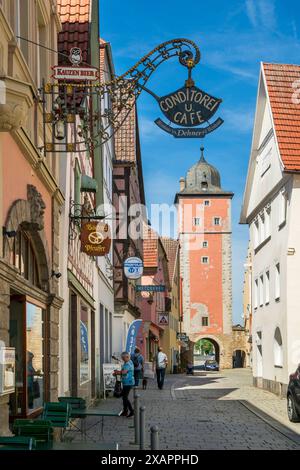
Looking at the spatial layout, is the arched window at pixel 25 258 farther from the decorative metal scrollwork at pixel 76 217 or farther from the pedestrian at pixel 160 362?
the pedestrian at pixel 160 362

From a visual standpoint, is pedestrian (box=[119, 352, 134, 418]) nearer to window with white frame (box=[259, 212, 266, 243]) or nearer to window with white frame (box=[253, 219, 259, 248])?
window with white frame (box=[259, 212, 266, 243])

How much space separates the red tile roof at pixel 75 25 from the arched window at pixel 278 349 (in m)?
12.8

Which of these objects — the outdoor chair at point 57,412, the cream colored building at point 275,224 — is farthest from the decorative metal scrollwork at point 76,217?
the cream colored building at point 275,224

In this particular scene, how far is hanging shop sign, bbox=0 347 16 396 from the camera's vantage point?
939 cm

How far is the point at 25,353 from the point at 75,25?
34.8 feet

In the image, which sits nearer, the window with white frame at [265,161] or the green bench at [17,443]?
the green bench at [17,443]

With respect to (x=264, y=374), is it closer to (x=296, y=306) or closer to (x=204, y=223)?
(x=296, y=306)

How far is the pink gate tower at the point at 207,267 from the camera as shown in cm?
8356

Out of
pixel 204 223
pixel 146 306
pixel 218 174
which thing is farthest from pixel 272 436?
pixel 218 174

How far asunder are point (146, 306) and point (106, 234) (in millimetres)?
34953

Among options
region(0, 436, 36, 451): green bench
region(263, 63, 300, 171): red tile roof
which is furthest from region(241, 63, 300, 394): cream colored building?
region(0, 436, 36, 451): green bench

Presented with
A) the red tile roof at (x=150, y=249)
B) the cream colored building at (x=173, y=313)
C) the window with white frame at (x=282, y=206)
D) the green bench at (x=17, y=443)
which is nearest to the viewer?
the green bench at (x=17, y=443)

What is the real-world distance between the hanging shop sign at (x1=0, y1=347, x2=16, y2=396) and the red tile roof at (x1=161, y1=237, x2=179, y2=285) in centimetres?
6290

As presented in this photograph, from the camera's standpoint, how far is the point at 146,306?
53188 mm
